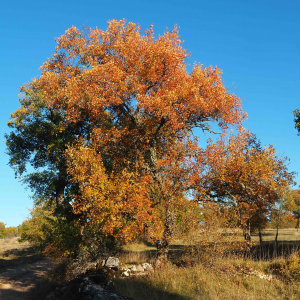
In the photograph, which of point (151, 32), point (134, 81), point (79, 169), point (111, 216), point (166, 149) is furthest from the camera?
point (166, 149)

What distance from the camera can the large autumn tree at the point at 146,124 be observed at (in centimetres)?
1655

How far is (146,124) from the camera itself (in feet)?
68.9

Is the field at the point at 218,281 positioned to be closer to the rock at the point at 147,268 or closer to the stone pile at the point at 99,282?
the stone pile at the point at 99,282

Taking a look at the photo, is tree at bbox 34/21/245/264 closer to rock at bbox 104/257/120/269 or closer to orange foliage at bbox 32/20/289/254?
orange foliage at bbox 32/20/289/254

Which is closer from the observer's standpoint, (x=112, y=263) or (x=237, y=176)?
(x=112, y=263)

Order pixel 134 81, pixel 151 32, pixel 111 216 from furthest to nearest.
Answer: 1. pixel 151 32
2. pixel 134 81
3. pixel 111 216

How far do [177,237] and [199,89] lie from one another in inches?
407

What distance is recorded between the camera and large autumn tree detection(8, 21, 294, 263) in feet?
54.3

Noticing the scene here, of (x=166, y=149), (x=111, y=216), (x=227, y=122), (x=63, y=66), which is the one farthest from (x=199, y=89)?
(x=63, y=66)

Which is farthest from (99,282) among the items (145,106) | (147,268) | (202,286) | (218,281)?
(145,106)

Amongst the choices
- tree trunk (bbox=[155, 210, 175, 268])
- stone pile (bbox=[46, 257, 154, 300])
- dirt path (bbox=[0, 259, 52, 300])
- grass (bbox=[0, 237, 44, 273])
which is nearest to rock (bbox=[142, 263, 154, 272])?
stone pile (bbox=[46, 257, 154, 300])

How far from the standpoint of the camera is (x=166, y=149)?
22.4 metres

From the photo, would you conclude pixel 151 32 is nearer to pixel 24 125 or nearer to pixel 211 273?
pixel 24 125

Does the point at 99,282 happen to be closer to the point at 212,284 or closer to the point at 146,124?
the point at 212,284
